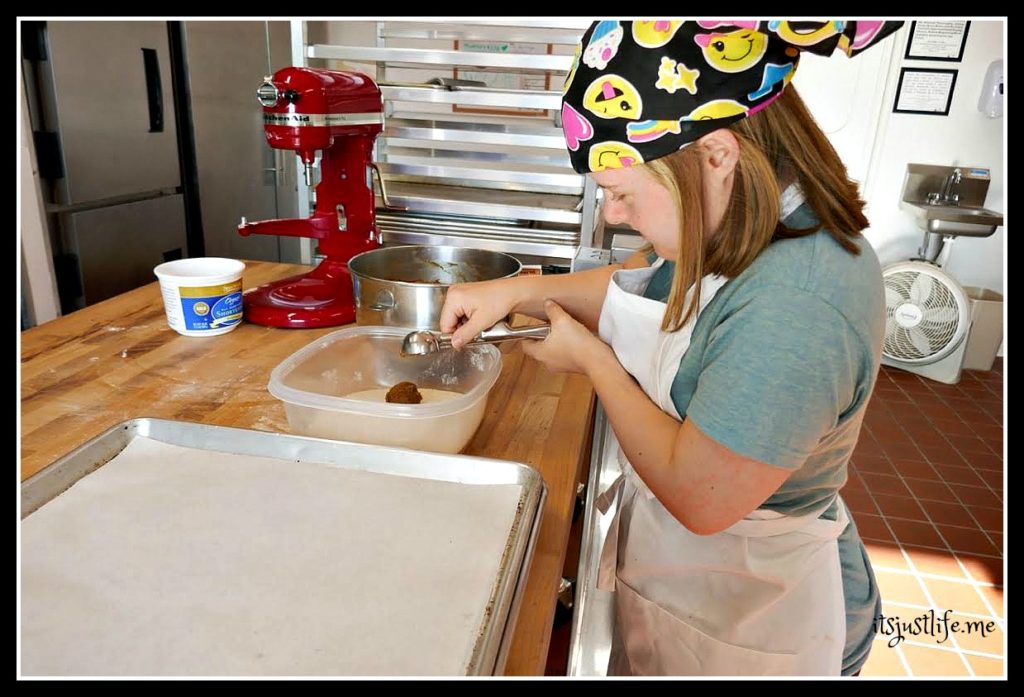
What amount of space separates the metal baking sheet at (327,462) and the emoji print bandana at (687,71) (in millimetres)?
390

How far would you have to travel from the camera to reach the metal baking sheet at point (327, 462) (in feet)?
2.38

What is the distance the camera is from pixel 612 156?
0.76 m

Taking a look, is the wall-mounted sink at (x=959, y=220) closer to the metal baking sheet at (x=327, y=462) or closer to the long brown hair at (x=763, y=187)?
the long brown hair at (x=763, y=187)

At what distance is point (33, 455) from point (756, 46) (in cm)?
99

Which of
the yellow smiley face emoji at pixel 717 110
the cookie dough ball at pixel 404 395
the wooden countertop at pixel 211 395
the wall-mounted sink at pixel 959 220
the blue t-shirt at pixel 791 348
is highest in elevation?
the yellow smiley face emoji at pixel 717 110

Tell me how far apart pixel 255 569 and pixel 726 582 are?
23.4 inches

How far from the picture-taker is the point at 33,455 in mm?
890

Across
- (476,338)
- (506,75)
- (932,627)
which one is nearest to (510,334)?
(476,338)

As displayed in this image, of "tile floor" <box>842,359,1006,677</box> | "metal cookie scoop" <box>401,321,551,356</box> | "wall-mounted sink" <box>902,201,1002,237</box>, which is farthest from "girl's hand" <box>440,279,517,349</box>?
"wall-mounted sink" <box>902,201,1002,237</box>

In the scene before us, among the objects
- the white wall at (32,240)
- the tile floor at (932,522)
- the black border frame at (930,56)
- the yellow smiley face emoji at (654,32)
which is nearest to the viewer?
the yellow smiley face emoji at (654,32)

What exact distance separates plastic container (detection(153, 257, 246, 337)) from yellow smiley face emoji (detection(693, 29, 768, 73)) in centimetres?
100

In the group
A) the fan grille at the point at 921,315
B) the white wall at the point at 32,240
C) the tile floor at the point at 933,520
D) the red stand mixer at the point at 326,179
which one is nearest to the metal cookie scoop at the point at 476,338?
the red stand mixer at the point at 326,179

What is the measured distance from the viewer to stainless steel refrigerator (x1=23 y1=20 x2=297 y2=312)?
2.29 m

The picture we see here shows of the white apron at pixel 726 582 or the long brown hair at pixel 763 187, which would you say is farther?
the white apron at pixel 726 582
